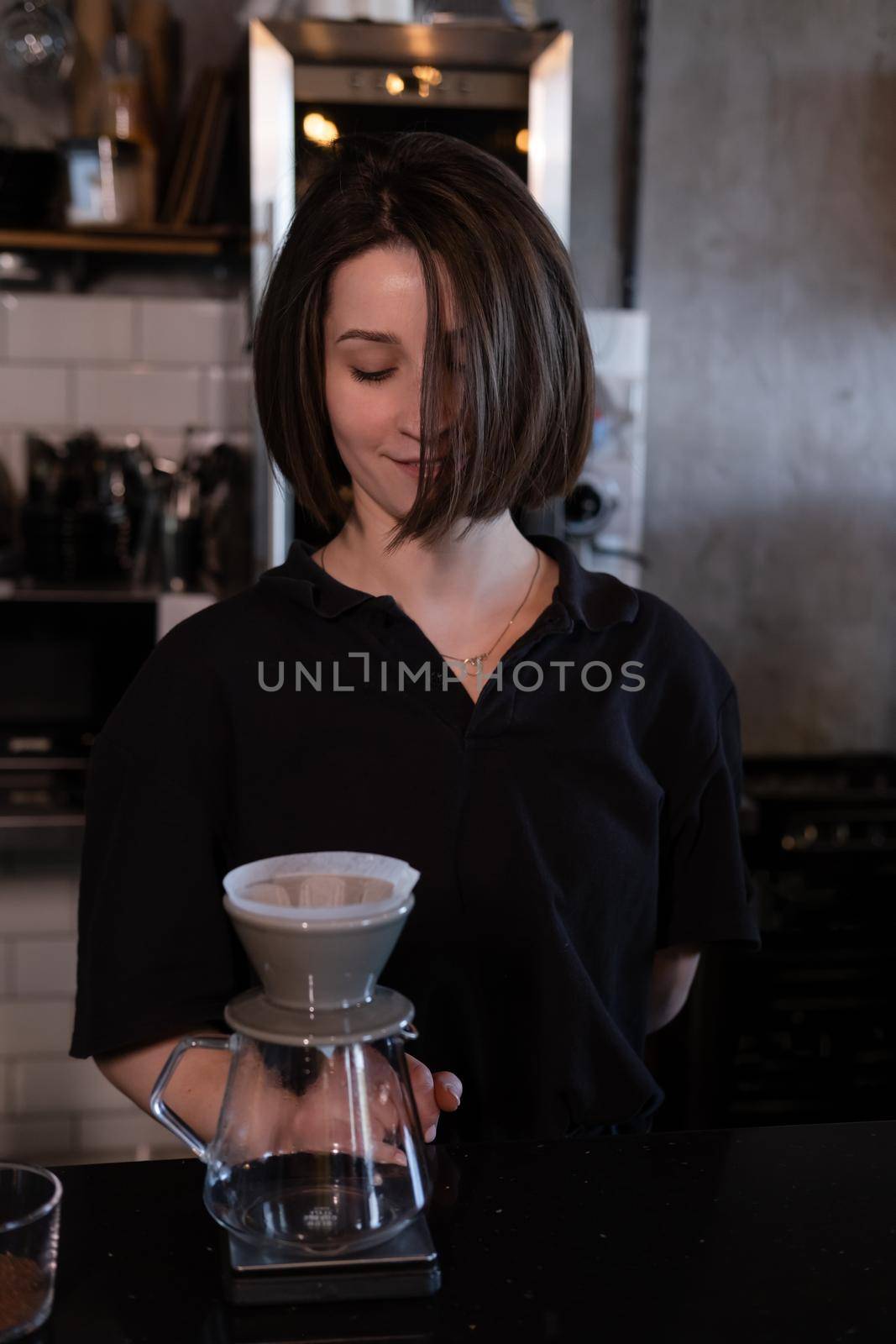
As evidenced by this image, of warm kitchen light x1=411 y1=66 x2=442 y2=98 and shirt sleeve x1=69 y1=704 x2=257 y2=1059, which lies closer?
shirt sleeve x1=69 y1=704 x2=257 y2=1059

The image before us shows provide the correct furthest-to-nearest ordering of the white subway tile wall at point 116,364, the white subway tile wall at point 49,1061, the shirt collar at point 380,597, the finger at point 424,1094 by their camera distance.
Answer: the white subway tile wall at point 116,364
the white subway tile wall at point 49,1061
the shirt collar at point 380,597
the finger at point 424,1094

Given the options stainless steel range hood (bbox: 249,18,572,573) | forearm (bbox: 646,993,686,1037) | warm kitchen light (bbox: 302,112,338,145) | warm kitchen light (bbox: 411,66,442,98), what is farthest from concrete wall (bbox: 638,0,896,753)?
forearm (bbox: 646,993,686,1037)

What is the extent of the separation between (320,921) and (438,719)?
0.50m

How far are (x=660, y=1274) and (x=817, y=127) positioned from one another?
2998mm

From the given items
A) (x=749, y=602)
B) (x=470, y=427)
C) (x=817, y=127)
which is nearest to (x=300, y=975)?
(x=470, y=427)

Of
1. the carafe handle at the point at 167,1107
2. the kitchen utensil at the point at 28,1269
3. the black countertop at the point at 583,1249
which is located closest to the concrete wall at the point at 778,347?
the black countertop at the point at 583,1249

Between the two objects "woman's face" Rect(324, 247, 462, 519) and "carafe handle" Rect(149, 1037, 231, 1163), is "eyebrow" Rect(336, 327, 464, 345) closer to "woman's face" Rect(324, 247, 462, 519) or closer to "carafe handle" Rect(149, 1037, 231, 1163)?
"woman's face" Rect(324, 247, 462, 519)

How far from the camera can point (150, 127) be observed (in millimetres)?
2910

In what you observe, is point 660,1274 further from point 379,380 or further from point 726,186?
point 726,186

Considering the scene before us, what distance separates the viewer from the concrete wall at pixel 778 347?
3.20 meters

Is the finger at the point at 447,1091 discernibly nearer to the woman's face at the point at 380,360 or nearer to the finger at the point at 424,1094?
the finger at the point at 424,1094

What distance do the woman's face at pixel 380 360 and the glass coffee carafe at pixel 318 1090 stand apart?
465 millimetres

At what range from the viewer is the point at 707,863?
53.1 inches

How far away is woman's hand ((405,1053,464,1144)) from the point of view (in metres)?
0.94
